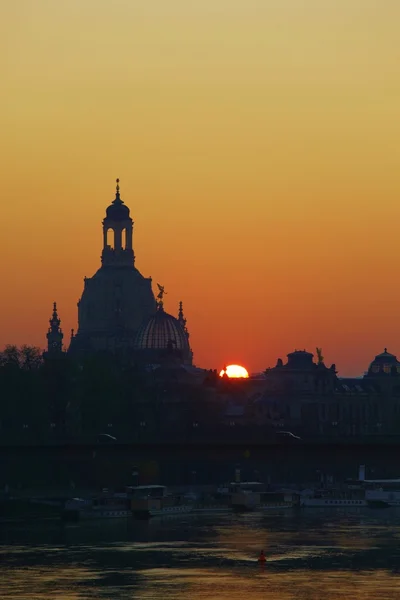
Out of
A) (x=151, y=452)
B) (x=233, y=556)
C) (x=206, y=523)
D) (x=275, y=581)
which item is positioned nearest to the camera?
(x=275, y=581)

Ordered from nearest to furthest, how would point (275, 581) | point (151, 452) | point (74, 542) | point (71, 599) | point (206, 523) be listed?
point (71, 599) < point (275, 581) < point (74, 542) < point (151, 452) < point (206, 523)

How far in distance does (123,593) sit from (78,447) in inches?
1857

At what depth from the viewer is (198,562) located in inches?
6152

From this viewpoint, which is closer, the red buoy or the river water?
the river water

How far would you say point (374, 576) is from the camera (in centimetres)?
14750

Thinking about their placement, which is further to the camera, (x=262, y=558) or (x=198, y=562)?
(x=198, y=562)

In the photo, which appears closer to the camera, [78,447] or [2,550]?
[2,550]

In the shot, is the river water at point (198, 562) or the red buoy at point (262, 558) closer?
the river water at point (198, 562)

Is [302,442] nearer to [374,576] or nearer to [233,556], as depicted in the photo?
[233,556]

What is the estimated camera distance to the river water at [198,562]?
14038 centimetres

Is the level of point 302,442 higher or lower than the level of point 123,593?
higher

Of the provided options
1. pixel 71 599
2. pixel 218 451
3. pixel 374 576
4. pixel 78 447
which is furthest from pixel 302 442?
pixel 71 599

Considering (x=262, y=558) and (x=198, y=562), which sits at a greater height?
(x=262, y=558)

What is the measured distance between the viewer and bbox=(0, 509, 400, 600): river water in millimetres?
140375
